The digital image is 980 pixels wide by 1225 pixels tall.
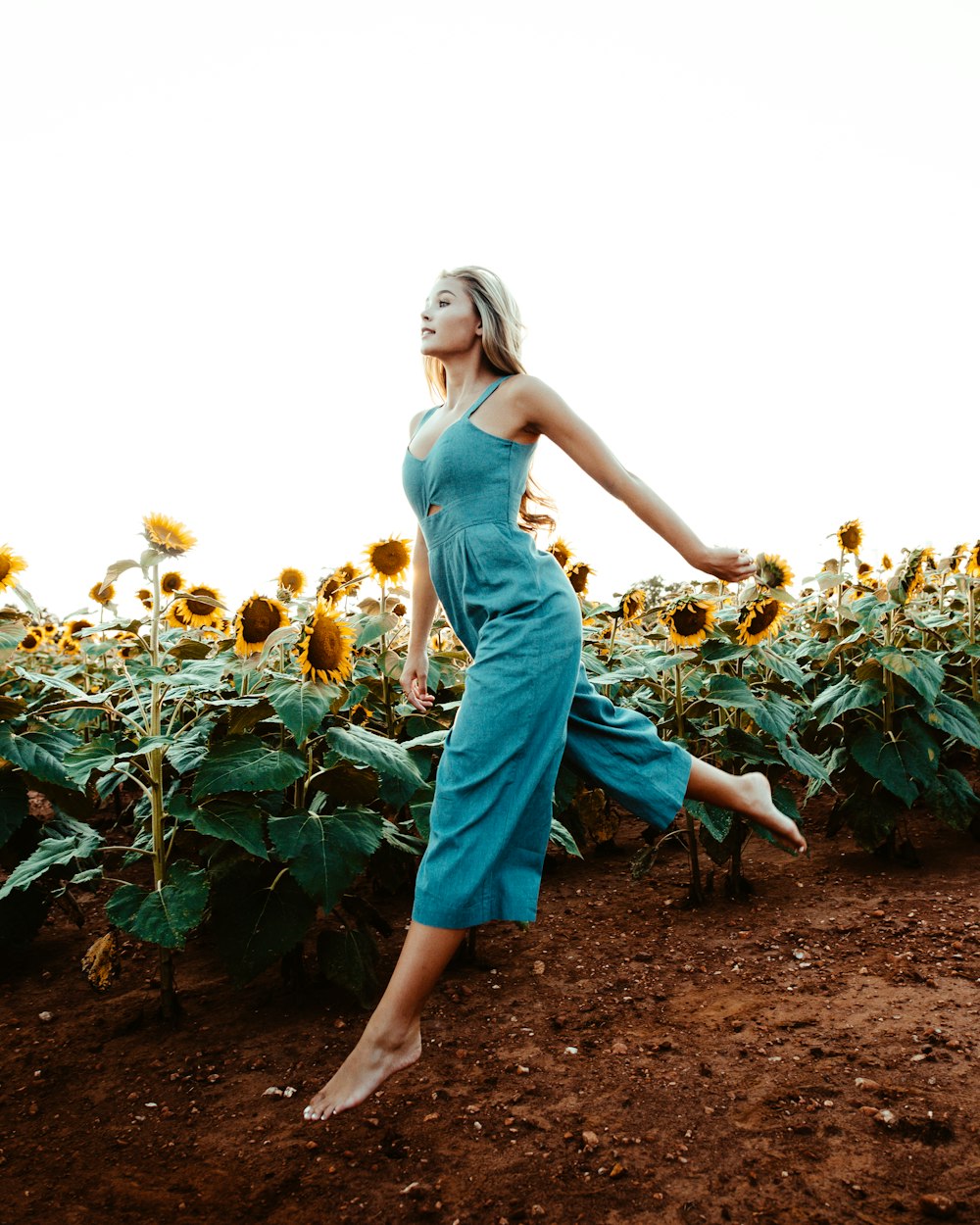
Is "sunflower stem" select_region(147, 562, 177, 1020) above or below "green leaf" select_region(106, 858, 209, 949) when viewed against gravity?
above

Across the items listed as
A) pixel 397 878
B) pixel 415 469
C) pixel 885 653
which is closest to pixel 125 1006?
pixel 397 878

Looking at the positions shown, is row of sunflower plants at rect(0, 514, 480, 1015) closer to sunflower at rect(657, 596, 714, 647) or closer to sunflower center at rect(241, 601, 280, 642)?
sunflower center at rect(241, 601, 280, 642)

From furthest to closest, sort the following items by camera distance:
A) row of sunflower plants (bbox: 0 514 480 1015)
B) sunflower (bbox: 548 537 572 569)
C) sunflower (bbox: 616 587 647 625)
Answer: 1. sunflower (bbox: 548 537 572 569)
2. sunflower (bbox: 616 587 647 625)
3. row of sunflower plants (bbox: 0 514 480 1015)

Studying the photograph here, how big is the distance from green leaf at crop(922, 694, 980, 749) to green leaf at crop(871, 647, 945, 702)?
0.49ft

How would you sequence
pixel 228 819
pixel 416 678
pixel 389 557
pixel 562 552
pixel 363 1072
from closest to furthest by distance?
pixel 363 1072
pixel 228 819
pixel 416 678
pixel 389 557
pixel 562 552

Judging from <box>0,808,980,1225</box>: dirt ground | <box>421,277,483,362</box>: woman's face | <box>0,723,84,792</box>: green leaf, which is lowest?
<box>0,808,980,1225</box>: dirt ground

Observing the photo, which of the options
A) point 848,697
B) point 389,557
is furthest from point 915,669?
point 389,557

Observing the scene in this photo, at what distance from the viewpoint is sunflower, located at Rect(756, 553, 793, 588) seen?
3.18m

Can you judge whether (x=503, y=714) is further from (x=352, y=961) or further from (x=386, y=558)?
(x=386, y=558)

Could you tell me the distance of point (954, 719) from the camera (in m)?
3.46

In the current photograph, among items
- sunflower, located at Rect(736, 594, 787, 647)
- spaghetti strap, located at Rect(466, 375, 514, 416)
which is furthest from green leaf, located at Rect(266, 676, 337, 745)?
sunflower, located at Rect(736, 594, 787, 647)

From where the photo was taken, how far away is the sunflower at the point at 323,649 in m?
2.25

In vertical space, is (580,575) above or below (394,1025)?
above

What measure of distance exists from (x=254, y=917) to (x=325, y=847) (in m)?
0.29
